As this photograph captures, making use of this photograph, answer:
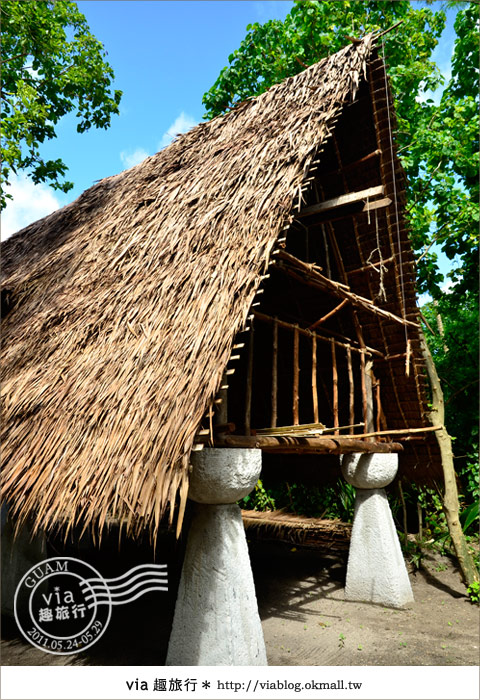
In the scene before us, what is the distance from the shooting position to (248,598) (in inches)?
118

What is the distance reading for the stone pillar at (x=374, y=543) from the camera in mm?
4727

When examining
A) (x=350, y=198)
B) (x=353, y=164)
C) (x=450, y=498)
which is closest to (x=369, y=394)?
(x=450, y=498)

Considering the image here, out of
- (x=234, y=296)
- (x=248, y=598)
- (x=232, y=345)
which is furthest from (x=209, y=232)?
(x=248, y=598)

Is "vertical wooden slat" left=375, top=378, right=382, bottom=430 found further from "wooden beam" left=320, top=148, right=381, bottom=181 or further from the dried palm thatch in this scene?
"wooden beam" left=320, top=148, right=381, bottom=181

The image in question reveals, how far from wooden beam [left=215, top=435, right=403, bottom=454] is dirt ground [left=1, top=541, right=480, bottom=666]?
1543mm

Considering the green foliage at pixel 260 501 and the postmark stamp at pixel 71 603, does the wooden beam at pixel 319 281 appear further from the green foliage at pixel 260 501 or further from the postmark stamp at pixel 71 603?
the green foliage at pixel 260 501

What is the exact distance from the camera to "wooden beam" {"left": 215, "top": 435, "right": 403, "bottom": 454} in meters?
3.03

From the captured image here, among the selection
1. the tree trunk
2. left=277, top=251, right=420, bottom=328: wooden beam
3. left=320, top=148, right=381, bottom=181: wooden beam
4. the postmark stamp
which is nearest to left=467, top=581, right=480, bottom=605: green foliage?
the tree trunk

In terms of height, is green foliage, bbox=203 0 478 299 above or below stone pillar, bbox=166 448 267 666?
above

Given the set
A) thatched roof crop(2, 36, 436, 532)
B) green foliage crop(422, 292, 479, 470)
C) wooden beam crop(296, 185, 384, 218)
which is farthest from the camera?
green foliage crop(422, 292, 479, 470)

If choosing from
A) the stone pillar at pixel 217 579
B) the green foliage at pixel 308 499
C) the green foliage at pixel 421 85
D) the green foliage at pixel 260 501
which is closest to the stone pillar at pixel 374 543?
the green foliage at pixel 308 499

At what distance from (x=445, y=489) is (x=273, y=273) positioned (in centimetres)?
315

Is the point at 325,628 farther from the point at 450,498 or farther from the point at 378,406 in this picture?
the point at 378,406

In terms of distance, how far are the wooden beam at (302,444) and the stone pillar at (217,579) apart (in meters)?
0.07
